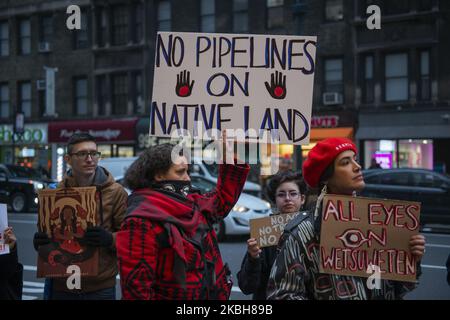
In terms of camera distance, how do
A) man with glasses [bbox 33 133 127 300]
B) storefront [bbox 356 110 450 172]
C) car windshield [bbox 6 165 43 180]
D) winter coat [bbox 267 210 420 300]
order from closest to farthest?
winter coat [bbox 267 210 420 300]
man with glasses [bbox 33 133 127 300]
car windshield [bbox 6 165 43 180]
storefront [bbox 356 110 450 172]

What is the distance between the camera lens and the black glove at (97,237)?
3.56 m

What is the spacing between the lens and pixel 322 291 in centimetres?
259

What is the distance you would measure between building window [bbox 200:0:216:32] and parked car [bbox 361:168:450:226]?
13252 millimetres

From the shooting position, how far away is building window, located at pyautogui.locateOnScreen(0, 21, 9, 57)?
98.7 feet

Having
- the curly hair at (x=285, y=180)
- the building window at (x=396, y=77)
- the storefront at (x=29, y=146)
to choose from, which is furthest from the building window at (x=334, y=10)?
the curly hair at (x=285, y=180)

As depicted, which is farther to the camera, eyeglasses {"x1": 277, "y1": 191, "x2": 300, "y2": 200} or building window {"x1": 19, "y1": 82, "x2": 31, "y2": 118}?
building window {"x1": 19, "y1": 82, "x2": 31, "y2": 118}

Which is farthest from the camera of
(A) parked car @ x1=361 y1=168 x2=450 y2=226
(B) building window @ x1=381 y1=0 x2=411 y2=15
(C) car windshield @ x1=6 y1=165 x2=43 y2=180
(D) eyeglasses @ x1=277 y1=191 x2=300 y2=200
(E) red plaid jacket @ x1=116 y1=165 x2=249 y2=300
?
(B) building window @ x1=381 y1=0 x2=411 y2=15

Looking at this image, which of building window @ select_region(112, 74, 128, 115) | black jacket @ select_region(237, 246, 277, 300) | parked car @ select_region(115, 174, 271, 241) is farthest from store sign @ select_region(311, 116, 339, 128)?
black jacket @ select_region(237, 246, 277, 300)

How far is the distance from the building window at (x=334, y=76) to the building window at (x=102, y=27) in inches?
428

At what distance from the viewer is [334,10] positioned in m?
23.1

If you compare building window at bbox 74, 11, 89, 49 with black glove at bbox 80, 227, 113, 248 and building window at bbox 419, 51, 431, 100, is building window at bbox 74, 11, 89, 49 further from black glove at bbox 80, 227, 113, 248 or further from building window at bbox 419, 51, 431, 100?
black glove at bbox 80, 227, 113, 248
